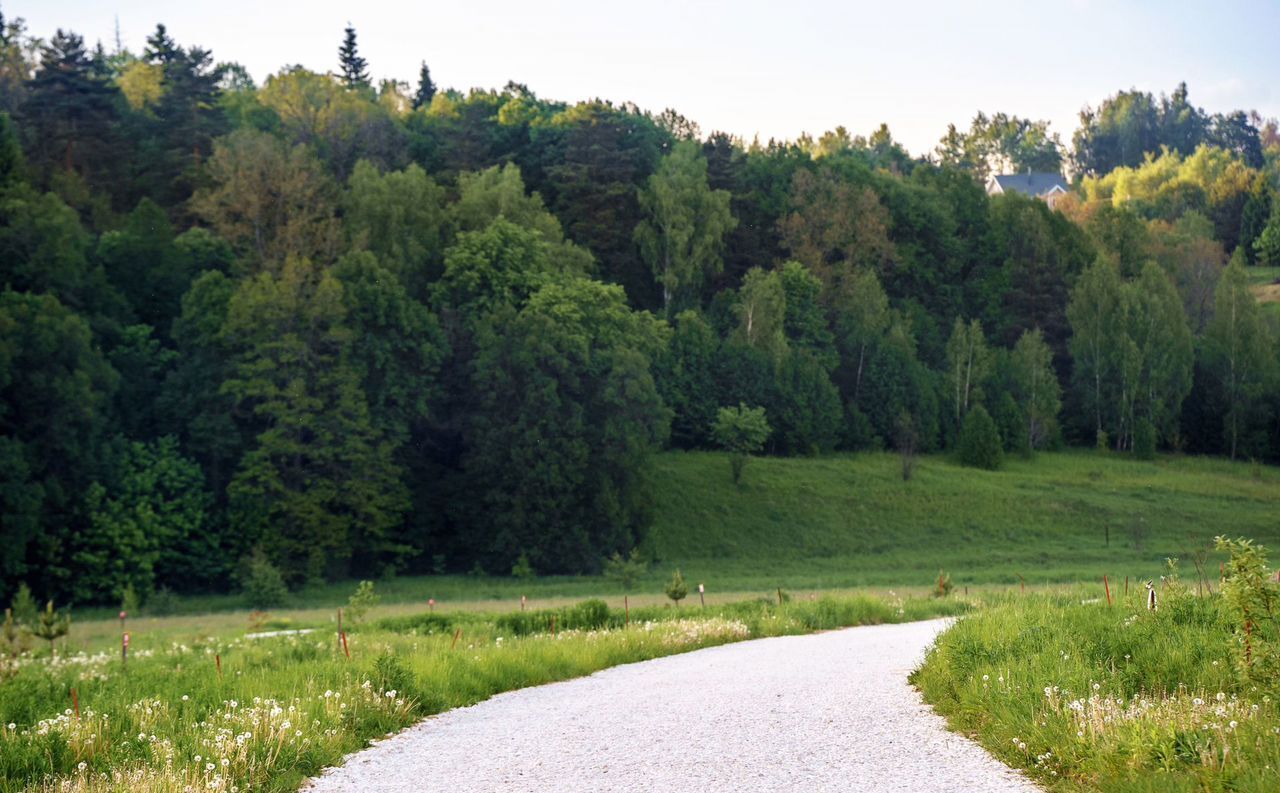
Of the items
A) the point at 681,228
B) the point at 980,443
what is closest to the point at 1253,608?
the point at 980,443

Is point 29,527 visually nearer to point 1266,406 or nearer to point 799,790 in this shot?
point 799,790

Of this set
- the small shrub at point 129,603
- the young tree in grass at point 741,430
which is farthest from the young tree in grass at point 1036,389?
the small shrub at point 129,603

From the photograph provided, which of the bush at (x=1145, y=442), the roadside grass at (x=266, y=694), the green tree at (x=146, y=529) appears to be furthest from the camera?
the bush at (x=1145, y=442)

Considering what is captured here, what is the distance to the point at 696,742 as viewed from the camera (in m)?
10.6

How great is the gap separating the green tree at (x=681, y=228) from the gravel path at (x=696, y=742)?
64.5m

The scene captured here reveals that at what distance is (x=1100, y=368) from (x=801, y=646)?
239 ft

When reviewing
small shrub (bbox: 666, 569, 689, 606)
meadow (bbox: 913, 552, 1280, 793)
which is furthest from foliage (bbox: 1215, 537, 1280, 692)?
Answer: small shrub (bbox: 666, 569, 689, 606)

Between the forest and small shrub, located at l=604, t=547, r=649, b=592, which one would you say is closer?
small shrub, located at l=604, t=547, r=649, b=592

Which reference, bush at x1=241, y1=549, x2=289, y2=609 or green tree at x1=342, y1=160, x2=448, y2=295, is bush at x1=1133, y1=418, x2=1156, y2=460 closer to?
green tree at x1=342, y1=160, x2=448, y2=295

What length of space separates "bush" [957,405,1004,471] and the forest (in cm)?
28

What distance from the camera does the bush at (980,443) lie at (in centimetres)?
7606

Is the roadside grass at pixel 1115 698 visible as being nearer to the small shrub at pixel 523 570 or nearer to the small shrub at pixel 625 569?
the small shrub at pixel 625 569

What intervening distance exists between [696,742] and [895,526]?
175ft

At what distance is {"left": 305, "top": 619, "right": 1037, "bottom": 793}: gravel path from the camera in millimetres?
9086
